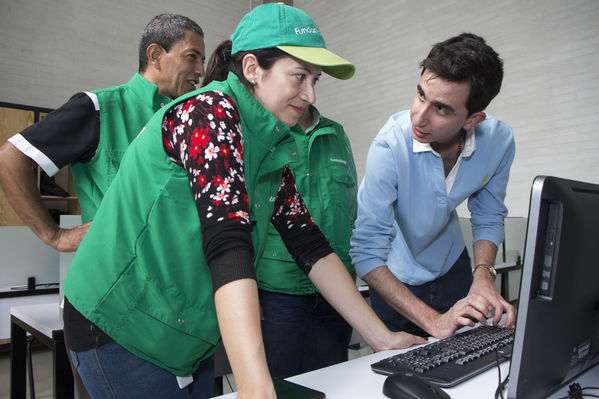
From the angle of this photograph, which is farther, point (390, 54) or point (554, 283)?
point (390, 54)

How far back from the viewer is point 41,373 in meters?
3.36

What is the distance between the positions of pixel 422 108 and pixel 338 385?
852mm

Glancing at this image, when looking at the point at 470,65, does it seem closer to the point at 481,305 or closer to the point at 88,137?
the point at 481,305

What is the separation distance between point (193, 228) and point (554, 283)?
0.56 m

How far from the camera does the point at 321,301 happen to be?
146 centimetres

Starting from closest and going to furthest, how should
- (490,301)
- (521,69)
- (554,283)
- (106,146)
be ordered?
(554,283)
(490,301)
(106,146)
(521,69)

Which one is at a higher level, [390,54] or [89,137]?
[390,54]

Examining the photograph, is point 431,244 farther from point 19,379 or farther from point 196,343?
point 19,379

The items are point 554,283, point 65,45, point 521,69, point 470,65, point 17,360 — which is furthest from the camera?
point 65,45

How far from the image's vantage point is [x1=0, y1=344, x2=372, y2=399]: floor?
291 cm

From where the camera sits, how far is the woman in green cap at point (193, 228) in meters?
0.69

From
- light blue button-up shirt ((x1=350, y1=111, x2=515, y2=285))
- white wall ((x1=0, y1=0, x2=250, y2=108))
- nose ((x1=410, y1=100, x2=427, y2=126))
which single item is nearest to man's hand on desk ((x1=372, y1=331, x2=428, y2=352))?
light blue button-up shirt ((x1=350, y1=111, x2=515, y2=285))

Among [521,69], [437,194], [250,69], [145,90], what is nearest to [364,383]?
[250,69]

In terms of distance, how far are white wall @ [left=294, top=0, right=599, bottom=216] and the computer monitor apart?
386 centimetres
